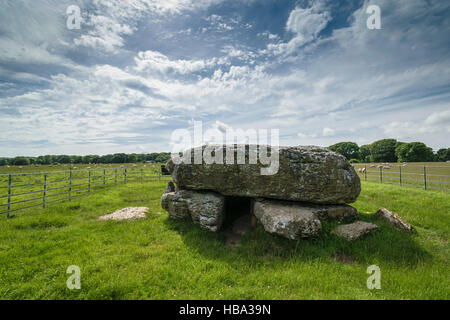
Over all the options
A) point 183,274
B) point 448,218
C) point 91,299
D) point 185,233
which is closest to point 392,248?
point 448,218

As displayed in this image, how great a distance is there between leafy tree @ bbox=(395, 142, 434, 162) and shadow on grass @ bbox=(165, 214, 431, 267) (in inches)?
2541

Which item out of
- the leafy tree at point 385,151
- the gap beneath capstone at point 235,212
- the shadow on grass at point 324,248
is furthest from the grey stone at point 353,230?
the leafy tree at point 385,151

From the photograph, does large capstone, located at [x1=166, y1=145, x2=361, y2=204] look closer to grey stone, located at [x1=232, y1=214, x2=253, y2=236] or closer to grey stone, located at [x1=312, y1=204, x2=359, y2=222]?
grey stone, located at [x1=312, y1=204, x2=359, y2=222]

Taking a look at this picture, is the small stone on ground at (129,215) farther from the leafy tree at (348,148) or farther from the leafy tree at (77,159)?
the leafy tree at (77,159)

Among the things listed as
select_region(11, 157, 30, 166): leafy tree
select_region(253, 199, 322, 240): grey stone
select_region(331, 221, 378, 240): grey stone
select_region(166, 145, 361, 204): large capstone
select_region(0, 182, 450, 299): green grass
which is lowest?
select_region(0, 182, 450, 299): green grass

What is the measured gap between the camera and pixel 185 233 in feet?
18.1

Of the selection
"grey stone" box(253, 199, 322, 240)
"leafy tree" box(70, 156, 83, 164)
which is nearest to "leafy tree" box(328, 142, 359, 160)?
"grey stone" box(253, 199, 322, 240)

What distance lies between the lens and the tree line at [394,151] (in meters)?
50.2

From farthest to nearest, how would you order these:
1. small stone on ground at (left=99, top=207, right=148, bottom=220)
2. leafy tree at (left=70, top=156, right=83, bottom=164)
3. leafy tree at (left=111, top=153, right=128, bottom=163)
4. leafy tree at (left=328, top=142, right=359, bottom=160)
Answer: leafy tree at (left=70, top=156, right=83, bottom=164), leafy tree at (left=111, top=153, right=128, bottom=163), leafy tree at (left=328, top=142, right=359, bottom=160), small stone on ground at (left=99, top=207, right=148, bottom=220)

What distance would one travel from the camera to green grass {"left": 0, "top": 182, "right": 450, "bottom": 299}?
324 centimetres

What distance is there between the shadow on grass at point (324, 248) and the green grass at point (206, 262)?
0.02 m
